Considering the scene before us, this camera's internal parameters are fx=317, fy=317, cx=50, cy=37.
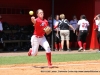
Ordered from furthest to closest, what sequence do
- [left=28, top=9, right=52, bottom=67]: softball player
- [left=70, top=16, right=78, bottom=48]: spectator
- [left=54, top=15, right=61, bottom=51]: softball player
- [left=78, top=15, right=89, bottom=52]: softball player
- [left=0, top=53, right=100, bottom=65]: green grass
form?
[left=70, top=16, right=78, bottom=48]: spectator, [left=54, top=15, right=61, bottom=51]: softball player, [left=78, top=15, right=89, bottom=52]: softball player, [left=0, top=53, right=100, bottom=65]: green grass, [left=28, top=9, right=52, bottom=67]: softball player

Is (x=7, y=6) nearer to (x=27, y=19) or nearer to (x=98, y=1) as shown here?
(x=27, y=19)

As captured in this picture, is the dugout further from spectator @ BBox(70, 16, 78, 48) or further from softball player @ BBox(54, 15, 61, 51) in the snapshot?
softball player @ BBox(54, 15, 61, 51)

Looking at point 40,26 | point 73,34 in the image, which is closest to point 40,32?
point 40,26

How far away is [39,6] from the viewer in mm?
21984

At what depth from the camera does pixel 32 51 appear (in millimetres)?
12000

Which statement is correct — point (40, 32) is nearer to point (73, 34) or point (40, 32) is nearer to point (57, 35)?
point (57, 35)

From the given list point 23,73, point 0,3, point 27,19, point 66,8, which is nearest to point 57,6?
point 66,8

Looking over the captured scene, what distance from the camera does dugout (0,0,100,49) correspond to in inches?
814

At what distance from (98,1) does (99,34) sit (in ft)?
8.82

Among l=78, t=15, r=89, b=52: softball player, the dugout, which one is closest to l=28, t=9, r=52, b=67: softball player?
l=78, t=15, r=89, b=52: softball player

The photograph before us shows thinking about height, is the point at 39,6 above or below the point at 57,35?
above

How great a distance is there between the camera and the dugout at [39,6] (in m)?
20.7

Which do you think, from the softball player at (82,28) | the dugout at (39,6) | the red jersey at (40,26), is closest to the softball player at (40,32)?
the red jersey at (40,26)

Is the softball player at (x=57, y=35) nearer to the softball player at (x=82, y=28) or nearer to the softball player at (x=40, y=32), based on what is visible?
the softball player at (x=82, y=28)
